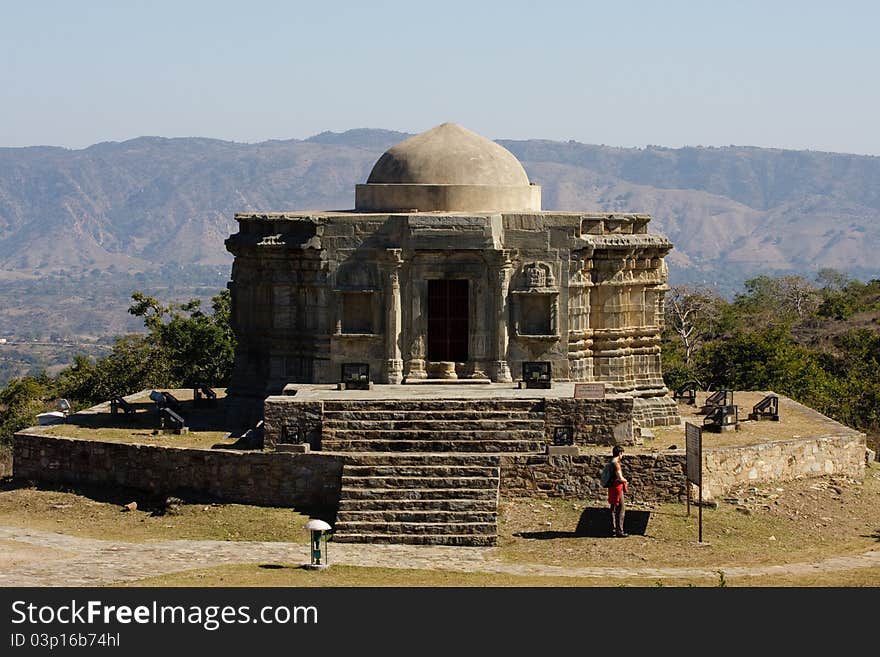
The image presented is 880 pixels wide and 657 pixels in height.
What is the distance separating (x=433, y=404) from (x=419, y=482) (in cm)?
254

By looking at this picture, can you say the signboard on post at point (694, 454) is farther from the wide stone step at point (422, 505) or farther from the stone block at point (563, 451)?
the wide stone step at point (422, 505)

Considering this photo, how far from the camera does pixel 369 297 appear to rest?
3719 cm

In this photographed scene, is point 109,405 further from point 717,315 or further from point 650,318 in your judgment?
point 717,315

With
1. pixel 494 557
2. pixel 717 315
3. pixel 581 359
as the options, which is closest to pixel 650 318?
pixel 581 359

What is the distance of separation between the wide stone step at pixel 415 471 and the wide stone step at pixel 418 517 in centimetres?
104

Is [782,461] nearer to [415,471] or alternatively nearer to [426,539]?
[415,471]

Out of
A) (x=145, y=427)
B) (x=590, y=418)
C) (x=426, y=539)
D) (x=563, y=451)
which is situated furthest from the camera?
(x=145, y=427)

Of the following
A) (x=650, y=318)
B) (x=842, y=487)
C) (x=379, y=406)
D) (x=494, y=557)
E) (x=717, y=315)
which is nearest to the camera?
(x=494, y=557)

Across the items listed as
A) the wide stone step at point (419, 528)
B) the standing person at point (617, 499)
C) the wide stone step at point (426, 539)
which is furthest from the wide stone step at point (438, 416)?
the wide stone step at point (426, 539)

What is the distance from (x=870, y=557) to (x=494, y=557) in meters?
6.71

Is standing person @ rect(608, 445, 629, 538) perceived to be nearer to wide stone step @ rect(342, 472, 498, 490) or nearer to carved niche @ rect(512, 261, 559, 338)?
wide stone step @ rect(342, 472, 498, 490)

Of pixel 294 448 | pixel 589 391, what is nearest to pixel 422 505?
pixel 294 448

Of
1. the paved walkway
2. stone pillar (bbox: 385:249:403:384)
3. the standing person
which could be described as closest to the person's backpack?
the standing person

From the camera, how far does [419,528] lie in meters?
30.8
